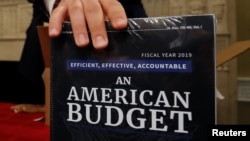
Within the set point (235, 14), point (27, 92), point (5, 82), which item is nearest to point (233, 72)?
point (235, 14)

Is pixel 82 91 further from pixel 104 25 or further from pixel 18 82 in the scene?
pixel 18 82

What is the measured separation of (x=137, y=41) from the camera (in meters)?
0.34

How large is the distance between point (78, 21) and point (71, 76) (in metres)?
0.07

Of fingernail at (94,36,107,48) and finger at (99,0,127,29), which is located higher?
finger at (99,0,127,29)

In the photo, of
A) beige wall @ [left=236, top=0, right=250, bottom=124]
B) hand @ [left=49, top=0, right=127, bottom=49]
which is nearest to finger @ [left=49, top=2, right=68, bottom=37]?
hand @ [left=49, top=0, right=127, bottom=49]

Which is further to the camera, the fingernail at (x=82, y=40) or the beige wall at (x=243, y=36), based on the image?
the beige wall at (x=243, y=36)

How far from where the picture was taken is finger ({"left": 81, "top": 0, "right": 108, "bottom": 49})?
0.35 metres

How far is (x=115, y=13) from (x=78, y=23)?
0.05 m

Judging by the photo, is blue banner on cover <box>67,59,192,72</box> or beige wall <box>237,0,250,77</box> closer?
blue banner on cover <box>67,59,192,72</box>

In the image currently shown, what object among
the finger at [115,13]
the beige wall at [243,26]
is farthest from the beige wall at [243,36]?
the finger at [115,13]

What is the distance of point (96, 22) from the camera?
368 millimetres

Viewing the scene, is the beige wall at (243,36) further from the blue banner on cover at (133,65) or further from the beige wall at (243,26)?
the blue banner on cover at (133,65)

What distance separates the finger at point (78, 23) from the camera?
0.36 metres

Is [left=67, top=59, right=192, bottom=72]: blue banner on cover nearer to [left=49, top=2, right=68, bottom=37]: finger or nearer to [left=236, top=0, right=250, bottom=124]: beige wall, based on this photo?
[left=49, top=2, right=68, bottom=37]: finger
